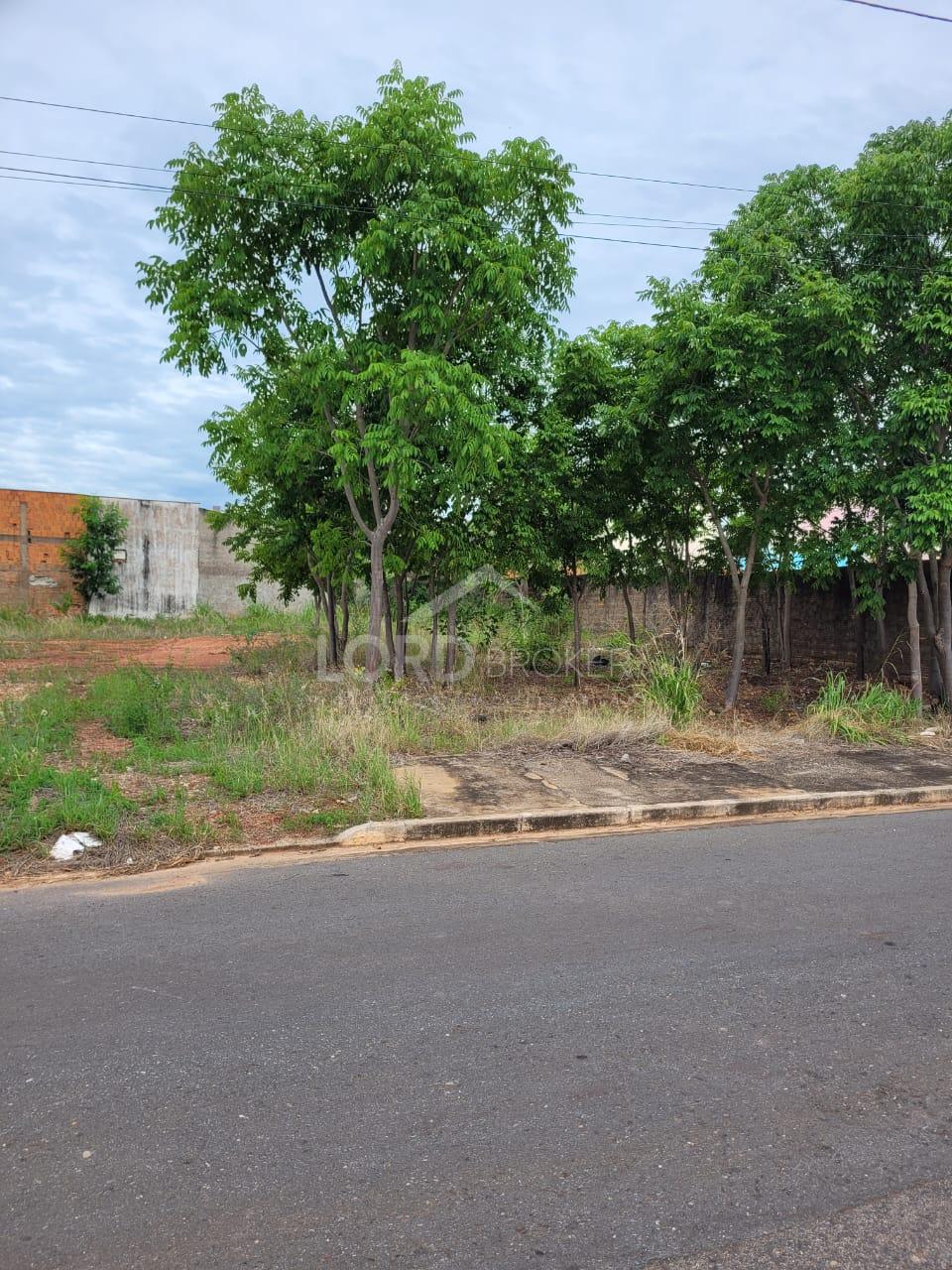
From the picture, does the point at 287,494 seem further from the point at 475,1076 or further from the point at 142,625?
the point at 142,625

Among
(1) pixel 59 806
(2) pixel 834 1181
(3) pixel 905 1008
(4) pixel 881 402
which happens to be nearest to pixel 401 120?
(4) pixel 881 402

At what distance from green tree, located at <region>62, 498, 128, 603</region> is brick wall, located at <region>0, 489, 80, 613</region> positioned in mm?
353

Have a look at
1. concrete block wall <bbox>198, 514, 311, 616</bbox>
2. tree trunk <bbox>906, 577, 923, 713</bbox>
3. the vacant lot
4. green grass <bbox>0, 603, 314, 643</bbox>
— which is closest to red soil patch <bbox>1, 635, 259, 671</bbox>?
green grass <bbox>0, 603, 314, 643</bbox>

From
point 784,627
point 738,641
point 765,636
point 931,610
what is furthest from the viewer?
point 765,636

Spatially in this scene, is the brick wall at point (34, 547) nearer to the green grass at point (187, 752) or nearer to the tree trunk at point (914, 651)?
the green grass at point (187, 752)

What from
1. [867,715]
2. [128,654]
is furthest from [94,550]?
[867,715]

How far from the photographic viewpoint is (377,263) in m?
10.2

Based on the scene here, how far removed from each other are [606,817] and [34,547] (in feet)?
87.6

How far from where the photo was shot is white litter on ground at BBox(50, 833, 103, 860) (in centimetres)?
595

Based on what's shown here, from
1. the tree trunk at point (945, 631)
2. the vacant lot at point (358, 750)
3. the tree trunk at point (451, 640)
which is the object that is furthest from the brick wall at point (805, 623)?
the tree trunk at point (451, 640)

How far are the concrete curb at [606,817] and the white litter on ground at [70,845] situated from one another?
44.6 inches

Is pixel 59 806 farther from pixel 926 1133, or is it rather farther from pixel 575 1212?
pixel 926 1133

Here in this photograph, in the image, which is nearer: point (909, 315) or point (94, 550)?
point (909, 315)

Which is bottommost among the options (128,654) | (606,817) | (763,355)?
(606,817)
